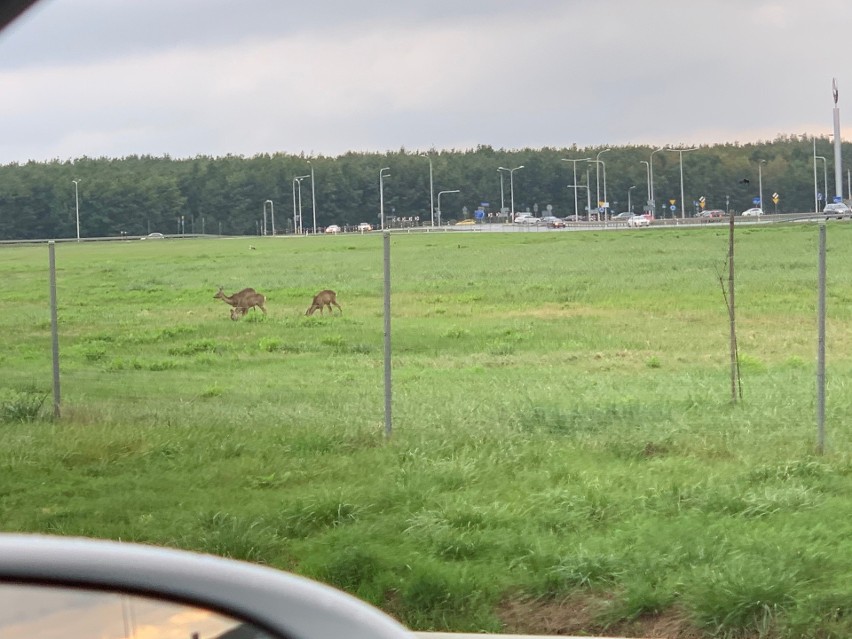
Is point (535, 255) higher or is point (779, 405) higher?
point (535, 255)

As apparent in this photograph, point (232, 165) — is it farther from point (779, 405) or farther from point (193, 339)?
point (779, 405)

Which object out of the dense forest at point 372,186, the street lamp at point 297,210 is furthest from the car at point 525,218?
the street lamp at point 297,210

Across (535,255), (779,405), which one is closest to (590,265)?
(535,255)

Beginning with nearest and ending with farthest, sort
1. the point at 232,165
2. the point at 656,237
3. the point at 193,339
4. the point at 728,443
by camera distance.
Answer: the point at 728,443
the point at 193,339
the point at 656,237
the point at 232,165

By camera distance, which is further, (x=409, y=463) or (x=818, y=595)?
(x=409, y=463)

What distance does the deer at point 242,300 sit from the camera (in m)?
16.6

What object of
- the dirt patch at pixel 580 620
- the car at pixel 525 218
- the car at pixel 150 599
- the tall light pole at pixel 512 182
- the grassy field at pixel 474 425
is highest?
the tall light pole at pixel 512 182

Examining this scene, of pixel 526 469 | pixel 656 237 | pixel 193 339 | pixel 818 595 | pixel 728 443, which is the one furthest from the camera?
pixel 656 237

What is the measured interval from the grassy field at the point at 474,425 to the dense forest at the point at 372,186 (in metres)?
1.77

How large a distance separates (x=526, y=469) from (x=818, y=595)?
3.25m

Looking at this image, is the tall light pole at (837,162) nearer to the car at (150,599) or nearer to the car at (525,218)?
the car at (525,218)

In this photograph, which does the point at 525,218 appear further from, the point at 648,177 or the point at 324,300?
the point at 324,300

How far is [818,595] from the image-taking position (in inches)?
229

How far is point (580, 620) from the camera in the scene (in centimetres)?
599
